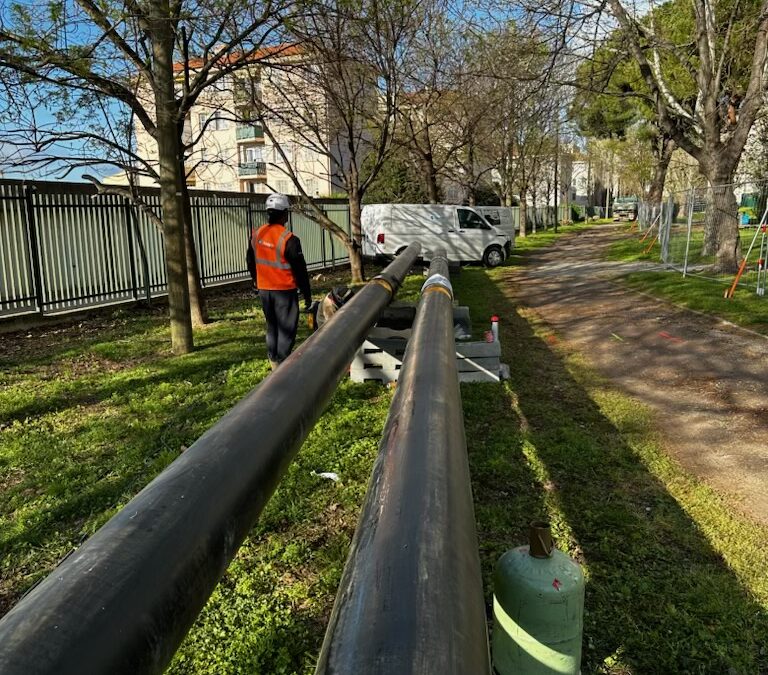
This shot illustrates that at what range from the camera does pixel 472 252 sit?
21703 mm

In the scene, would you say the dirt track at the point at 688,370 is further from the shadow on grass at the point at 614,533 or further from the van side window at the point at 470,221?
the van side window at the point at 470,221

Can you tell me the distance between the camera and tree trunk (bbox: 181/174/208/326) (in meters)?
9.34

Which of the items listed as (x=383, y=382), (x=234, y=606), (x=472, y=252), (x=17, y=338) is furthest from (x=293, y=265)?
(x=472, y=252)

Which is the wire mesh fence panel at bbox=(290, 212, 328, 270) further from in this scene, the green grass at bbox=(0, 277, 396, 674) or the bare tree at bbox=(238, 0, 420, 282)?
the green grass at bbox=(0, 277, 396, 674)

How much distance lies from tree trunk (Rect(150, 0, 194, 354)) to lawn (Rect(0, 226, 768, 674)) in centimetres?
76

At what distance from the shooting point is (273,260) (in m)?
6.46

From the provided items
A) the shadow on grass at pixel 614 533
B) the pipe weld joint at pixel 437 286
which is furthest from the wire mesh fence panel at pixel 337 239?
the shadow on grass at pixel 614 533

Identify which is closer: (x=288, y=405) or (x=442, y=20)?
(x=288, y=405)

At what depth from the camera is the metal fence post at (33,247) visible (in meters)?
10.8

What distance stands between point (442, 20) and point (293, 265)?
481 inches

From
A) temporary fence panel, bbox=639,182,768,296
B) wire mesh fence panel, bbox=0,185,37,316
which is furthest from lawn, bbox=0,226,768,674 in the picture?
temporary fence panel, bbox=639,182,768,296

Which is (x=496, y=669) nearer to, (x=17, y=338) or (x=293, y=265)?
(x=293, y=265)

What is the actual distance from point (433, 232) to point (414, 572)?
20382 millimetres

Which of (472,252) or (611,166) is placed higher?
(611,166)
